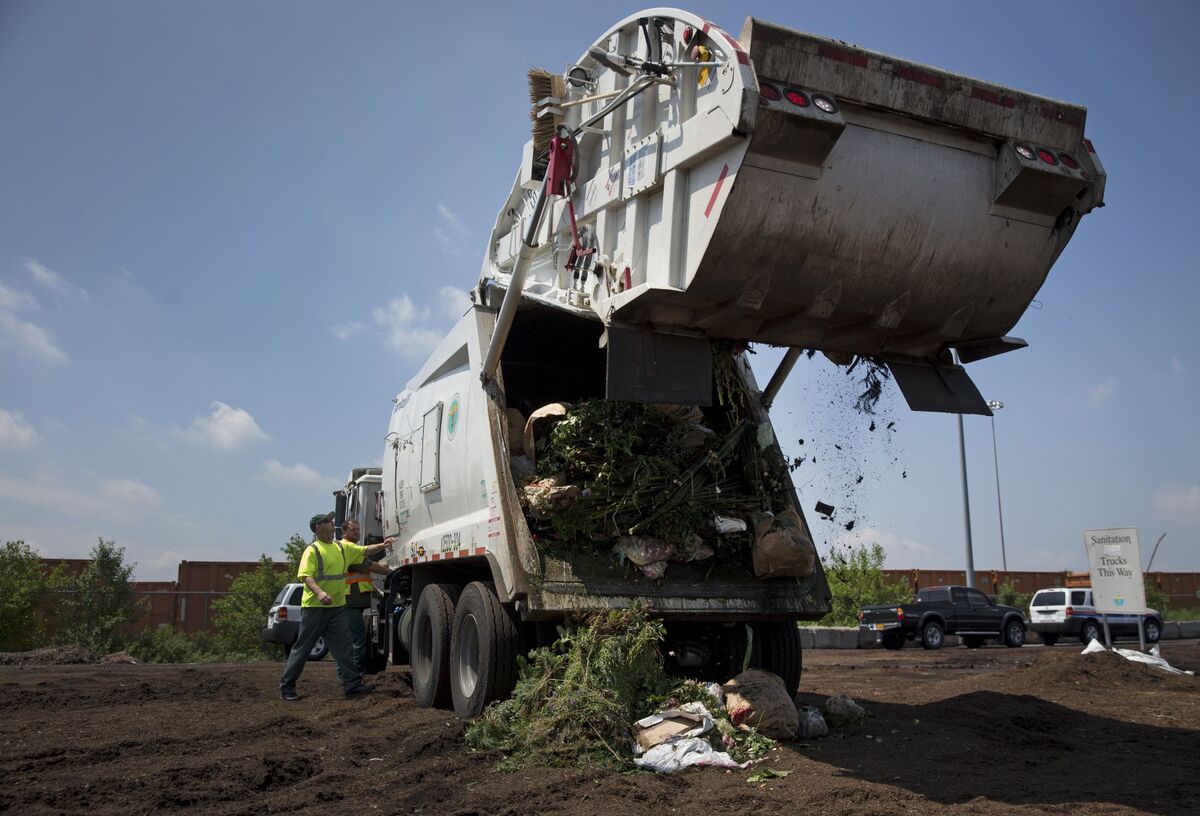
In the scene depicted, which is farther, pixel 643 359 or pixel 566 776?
pixel 643 359

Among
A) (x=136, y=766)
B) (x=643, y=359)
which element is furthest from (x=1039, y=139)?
(x=136, y=766)

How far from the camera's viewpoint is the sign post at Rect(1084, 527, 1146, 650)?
11734mm

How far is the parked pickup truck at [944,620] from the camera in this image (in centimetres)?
1967

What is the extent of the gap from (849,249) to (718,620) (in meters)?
2.56

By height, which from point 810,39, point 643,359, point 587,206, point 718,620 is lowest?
point 718,620

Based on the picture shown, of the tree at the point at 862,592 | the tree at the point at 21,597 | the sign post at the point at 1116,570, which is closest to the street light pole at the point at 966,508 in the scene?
the tree at the point at 862,592

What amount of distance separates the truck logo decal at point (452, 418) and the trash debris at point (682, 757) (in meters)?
3.40

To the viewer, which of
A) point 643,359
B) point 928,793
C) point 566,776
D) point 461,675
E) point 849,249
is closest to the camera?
point 928,793

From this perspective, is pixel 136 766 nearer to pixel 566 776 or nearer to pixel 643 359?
pixel 566 776

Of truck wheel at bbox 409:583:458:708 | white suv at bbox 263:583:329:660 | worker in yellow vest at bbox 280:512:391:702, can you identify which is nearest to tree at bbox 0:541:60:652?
white suv at bbox 263:583:329:660

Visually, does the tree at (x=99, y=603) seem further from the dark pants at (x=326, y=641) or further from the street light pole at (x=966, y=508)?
the street light pole at (x=966, y=508)

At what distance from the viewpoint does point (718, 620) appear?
638 cm

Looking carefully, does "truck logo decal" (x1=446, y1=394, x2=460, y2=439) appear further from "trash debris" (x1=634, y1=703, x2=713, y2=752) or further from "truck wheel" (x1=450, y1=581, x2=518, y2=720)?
"trash debris" (x1=634, y1=703, x2=713, y2=752)

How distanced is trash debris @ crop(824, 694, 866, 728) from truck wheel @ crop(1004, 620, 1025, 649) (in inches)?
642
